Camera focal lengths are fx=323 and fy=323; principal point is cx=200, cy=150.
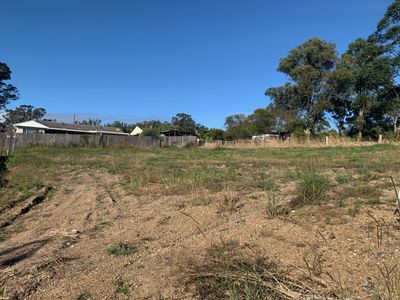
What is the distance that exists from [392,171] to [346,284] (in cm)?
536

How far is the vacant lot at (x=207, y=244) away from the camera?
2.12 metres

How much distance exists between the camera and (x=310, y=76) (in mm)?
35938

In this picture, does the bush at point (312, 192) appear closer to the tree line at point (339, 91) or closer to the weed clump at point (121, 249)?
the weed clump at point (121, 249)

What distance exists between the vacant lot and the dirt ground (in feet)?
0.04

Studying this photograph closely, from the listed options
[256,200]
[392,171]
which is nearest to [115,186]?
[256,200]

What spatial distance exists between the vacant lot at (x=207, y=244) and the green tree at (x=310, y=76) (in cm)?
3287

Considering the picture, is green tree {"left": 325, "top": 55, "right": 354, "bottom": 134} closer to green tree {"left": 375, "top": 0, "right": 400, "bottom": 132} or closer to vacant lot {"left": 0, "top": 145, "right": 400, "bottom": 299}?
green tree {"left": 375, "top": 0, "right": 400, "bottom": 132}

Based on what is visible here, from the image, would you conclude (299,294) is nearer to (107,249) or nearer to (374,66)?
(107,249)

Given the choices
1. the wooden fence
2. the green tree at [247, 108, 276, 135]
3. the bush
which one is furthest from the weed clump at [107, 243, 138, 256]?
the green tree at [247, 108, 276, 135]

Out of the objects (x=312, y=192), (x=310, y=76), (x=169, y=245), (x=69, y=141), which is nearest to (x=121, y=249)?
(x=169, y=245)

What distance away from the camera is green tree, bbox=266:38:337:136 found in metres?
36.0

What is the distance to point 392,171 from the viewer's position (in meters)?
6.52

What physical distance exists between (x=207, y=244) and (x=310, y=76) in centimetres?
3636

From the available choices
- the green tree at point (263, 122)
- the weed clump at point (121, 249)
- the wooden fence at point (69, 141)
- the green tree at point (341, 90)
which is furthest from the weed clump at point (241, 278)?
the green tree at point (263, 122)
